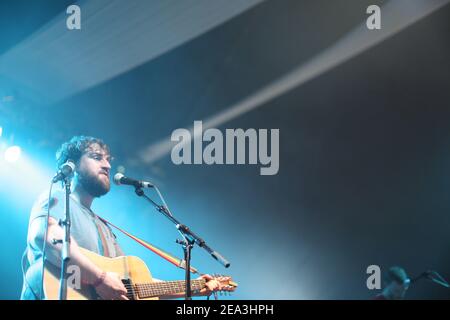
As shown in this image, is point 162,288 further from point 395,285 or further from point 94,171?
point 395,285

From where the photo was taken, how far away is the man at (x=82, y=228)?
10.8ft

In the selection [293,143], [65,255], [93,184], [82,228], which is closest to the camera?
[65,255]

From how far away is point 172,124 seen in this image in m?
4.17

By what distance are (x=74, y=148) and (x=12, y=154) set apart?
21.7 inches

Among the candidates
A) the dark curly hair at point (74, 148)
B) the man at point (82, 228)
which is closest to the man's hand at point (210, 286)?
the man at point (82, 228)

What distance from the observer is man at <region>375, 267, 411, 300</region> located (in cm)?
409

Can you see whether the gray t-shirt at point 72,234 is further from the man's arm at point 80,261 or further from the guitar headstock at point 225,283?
the guitar headstock at point 225,283

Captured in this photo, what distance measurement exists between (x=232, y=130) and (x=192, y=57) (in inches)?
29.8

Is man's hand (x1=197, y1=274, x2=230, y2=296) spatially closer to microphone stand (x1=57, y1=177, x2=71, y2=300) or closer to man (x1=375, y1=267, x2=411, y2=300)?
microphone stand (x1=57, y1=177, x2=71, y2=300)

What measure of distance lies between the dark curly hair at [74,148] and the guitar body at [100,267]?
77cm

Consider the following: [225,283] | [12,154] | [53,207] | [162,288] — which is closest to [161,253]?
[162,288]
